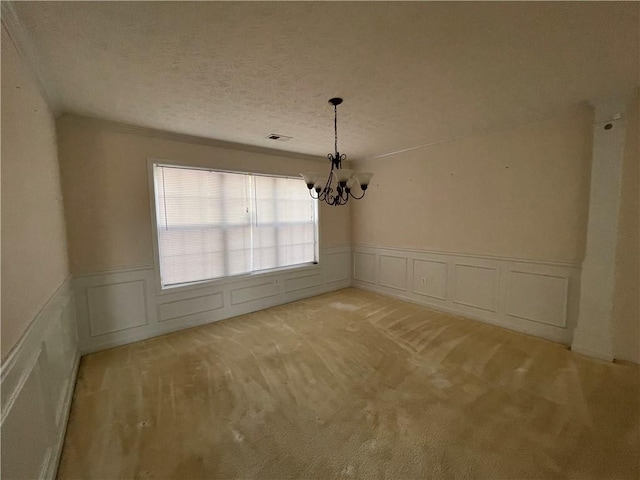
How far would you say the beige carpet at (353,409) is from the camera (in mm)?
1627

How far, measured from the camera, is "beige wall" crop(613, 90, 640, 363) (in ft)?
8.43

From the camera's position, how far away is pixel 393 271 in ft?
15.6

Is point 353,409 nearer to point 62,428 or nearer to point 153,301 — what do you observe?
point 62,428

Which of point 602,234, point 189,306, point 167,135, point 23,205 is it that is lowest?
point 189,306

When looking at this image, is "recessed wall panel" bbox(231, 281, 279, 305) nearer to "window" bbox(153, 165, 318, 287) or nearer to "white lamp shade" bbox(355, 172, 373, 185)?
"window" bbox(153, 165, 318, 287)

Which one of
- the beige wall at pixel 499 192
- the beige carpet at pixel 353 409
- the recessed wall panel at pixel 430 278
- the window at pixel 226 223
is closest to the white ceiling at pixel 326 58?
the beige wall at pixel 499 192

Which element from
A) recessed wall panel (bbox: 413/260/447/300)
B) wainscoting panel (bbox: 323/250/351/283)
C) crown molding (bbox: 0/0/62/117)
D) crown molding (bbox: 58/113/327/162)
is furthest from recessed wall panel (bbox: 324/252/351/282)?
crown molding (bbox: 0/0/62/117)

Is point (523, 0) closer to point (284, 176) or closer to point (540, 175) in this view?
point (540, 175)

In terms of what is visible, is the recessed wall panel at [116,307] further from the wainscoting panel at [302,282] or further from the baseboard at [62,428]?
the wainscoting panel at [302,282]

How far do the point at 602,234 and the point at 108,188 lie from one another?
509cm

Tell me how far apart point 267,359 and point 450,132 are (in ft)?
11.3

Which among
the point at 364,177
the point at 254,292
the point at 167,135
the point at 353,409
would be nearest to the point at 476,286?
the point at 364,177

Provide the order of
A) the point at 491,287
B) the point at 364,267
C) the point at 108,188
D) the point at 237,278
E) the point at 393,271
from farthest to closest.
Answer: the point at 364,267, the point at 393,271, the point at 237,278, the point at 491,287, the point at 108,188

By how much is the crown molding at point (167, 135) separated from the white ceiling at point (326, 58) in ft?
0.52
